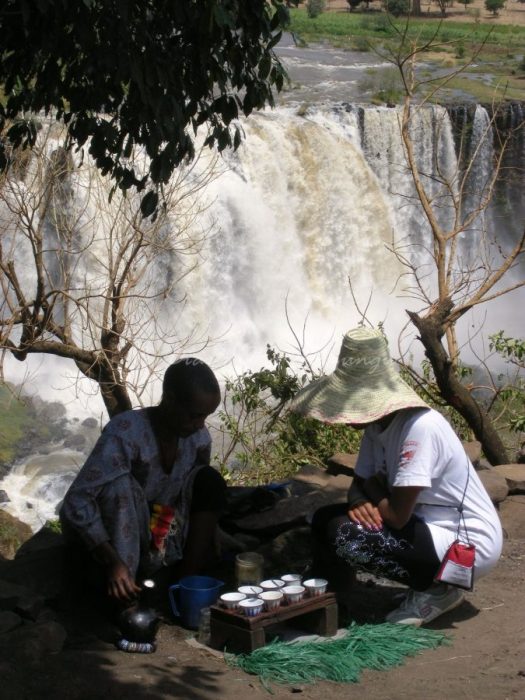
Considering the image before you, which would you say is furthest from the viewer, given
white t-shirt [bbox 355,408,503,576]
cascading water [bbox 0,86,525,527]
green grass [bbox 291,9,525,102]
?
green grass [bbox 291,9,525,102]

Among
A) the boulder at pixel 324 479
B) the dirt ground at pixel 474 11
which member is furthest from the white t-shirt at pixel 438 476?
the dirt ground at pixel 474 11

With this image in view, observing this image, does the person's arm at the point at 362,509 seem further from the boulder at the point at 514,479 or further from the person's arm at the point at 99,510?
the boulder at the point at 514,479

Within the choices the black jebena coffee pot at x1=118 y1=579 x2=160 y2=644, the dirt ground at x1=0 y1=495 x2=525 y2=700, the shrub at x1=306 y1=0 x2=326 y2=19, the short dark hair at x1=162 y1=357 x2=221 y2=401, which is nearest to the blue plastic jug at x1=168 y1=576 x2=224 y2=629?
the dirt ground at x1=0 y1=495 x2=525 y2=700

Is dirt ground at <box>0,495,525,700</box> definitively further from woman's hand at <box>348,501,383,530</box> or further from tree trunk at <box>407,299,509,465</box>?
tree trunk at <box>407,299,509,465</box>

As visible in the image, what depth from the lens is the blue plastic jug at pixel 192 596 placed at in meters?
3.79

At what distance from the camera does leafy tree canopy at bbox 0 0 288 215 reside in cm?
377

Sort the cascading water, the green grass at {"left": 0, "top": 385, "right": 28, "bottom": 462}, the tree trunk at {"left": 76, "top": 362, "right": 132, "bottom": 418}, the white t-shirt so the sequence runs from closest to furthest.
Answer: the white t-shirt < the tree trunk at {"left": 76, "top": 362, "right": 132, "bottom": 418} < the green grass at {"left": 0, "top": 385, "right": 28, "bottom": 462} < the cascading water

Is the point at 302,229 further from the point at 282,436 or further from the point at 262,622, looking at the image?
the point at 262,622

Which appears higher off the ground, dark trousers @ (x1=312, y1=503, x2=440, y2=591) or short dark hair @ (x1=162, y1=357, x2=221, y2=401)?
short dark hair @ (x1=162, y1=357, x2=221, y2=401)

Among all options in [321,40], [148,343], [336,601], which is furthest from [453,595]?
[321,40]

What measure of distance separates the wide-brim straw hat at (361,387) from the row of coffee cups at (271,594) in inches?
22.7

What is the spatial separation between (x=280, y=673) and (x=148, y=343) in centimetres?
645

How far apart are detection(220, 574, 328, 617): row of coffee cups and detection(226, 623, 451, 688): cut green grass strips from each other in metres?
0.14

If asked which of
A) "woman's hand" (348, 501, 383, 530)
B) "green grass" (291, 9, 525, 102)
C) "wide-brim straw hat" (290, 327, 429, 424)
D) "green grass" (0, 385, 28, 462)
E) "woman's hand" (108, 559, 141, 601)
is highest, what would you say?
"green grass" (291, 9, 525, 102)
